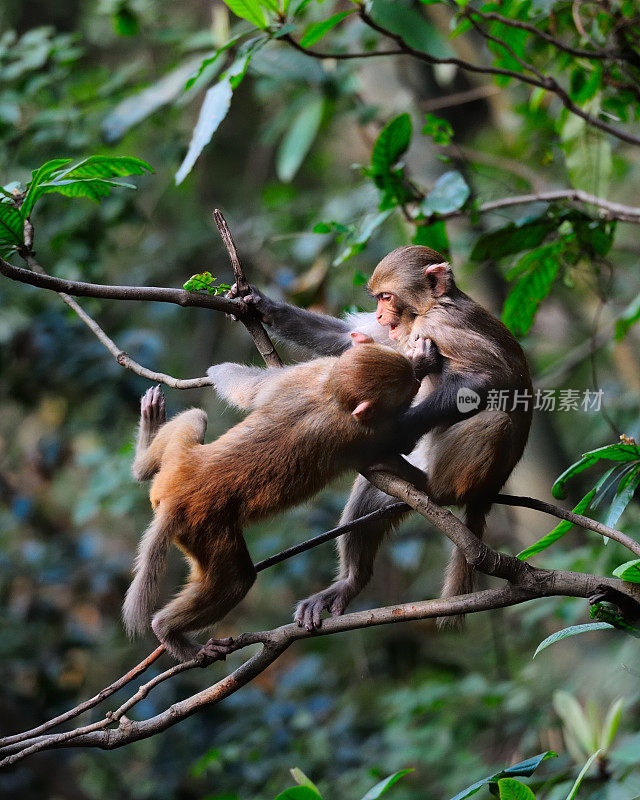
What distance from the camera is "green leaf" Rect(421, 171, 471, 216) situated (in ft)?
12.2

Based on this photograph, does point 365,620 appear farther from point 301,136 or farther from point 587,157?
point 301,136

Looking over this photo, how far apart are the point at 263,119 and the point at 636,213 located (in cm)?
661

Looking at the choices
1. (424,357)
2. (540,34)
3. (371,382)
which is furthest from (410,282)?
(540,34)

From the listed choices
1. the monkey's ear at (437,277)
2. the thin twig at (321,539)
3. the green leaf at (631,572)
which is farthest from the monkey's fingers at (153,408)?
the green leaf at (631,572)

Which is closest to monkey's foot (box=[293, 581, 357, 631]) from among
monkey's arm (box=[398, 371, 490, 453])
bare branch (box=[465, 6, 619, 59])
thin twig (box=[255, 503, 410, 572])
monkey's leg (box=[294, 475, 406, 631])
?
monkey's leg (box=[294, 475, 406, 631])

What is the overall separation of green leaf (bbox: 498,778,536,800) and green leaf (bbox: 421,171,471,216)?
2361 mm

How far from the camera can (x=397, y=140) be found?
144 inches

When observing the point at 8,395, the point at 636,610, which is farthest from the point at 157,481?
the point at 8,395

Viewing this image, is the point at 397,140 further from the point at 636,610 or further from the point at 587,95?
the point at 636,610

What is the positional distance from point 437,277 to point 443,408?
2.14 ft

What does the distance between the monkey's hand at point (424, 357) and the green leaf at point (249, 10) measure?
1.38 m

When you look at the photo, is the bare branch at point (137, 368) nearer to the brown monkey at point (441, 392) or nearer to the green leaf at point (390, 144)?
the brown monkey at point (441, 392)

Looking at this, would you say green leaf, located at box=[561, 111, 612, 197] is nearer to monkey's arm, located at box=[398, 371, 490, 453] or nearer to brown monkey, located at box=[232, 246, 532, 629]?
brown monkey, located at box=[232, 246, 532, 629]

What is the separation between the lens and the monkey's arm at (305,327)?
361 centimetres
